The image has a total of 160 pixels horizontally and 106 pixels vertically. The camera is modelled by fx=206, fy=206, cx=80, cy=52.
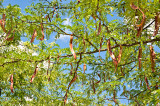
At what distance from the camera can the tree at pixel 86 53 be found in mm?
2910

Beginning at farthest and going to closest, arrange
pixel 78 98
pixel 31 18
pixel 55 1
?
1. pixel 55 1
2. pixel 78 98
3. pixel 31 18

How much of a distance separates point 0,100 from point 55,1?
11.7 ft

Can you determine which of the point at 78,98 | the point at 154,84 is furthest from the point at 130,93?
the point at 78,98

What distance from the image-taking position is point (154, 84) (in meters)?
4.80

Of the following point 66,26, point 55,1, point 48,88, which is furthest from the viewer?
point 48,88

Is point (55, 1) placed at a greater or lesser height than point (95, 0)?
greater

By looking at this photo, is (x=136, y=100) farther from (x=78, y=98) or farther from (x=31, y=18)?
(x=31, y=18)

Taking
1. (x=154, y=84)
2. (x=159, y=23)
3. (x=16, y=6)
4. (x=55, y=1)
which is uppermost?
(x=55, y=1)

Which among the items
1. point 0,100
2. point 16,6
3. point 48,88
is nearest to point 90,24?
point 16,6

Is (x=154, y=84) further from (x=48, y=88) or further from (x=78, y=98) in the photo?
(x=48, y=88)

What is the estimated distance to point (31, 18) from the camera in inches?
130

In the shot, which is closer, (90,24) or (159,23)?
(159,23)

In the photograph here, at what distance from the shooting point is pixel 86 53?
3.07 metres

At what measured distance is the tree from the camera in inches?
115
